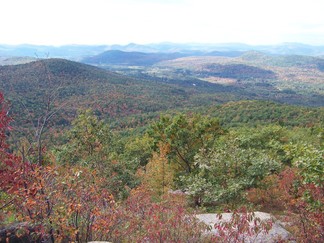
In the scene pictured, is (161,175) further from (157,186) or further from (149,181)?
(149,181)

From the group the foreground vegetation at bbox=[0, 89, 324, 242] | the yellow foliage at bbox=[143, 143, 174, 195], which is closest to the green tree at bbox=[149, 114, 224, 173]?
the foreground vegetation at bbox=[0, 89, 324, 242]

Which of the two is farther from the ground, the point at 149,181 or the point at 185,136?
the point at 185,136

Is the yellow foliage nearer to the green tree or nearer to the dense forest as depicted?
the dense forest

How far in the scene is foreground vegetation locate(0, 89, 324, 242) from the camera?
5609mm

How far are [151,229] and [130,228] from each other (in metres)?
0.72

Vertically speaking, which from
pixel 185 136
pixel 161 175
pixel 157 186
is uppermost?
pixel 185 136

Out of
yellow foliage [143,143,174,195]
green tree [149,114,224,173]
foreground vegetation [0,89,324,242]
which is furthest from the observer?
green tree [149,114,224,173]

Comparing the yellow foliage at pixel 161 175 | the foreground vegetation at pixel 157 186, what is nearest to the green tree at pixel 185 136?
the foreground vegetation at pixel 157 186

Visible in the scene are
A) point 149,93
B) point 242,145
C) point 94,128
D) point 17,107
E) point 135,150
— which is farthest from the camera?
point 149,93

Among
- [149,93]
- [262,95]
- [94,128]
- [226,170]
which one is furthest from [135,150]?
[262,95]

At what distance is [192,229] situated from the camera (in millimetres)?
6039

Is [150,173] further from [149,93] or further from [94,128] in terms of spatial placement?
[149,93]

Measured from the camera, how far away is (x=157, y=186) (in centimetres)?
1647

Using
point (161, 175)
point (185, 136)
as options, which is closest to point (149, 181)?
point (161, 175)
